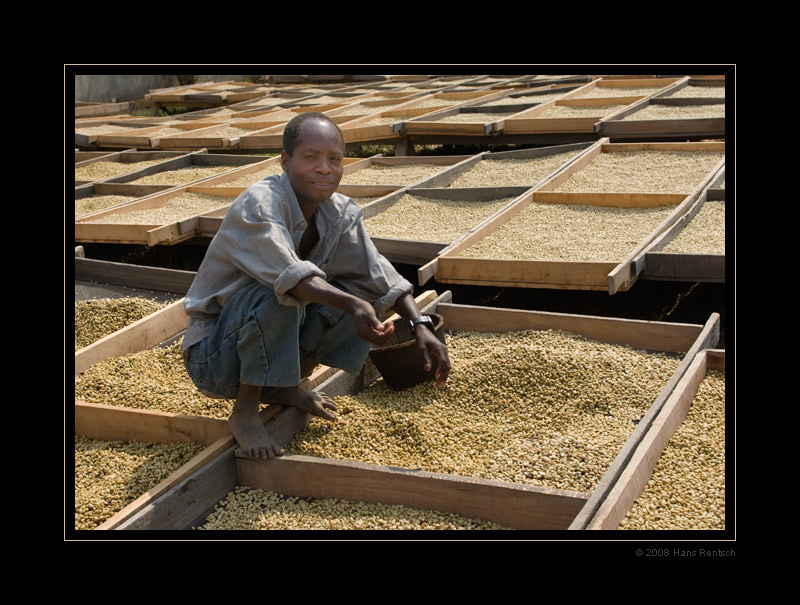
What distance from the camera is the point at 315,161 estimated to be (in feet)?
7.87

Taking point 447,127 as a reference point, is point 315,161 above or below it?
below

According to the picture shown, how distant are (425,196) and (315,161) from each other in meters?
3.32

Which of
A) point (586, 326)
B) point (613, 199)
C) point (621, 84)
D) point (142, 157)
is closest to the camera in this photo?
point (586, 326)

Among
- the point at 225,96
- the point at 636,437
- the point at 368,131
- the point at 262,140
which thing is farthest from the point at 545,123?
the point at 225,96

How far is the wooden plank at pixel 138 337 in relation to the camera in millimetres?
3312

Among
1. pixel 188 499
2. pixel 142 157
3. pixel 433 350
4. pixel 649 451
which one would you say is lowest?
pixel 188 499

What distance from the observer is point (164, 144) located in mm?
8422

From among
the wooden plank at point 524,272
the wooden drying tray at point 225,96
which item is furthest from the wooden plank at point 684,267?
the wooden drying tray at point 225,96

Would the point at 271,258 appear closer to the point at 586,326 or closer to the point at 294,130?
the point at 294,130

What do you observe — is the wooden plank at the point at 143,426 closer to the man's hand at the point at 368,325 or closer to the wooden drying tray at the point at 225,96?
the man's hand at the point at 368,325

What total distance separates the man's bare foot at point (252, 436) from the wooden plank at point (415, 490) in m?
0.03

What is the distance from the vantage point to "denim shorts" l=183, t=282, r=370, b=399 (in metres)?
2.36

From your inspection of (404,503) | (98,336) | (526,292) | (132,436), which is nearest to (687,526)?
(404,503)
